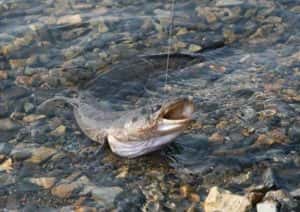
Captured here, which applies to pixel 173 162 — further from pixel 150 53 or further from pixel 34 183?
pixel 150 53

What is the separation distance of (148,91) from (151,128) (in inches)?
67.4

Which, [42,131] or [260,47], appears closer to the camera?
[42,131]

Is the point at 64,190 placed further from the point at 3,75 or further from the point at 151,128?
the point at 3,75

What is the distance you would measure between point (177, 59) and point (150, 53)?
440 mm

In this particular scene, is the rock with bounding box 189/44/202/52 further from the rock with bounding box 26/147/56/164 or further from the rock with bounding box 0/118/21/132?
the rock with bounding box 26/147/56/164

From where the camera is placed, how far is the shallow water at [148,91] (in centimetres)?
496

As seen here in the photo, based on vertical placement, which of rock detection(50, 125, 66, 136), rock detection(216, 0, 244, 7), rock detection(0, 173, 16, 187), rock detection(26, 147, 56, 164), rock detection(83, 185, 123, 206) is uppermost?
rock detection(216, 0, 244, 7)

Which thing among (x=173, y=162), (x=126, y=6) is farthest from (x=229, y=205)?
(x=126, y=6)

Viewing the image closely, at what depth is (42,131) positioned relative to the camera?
5867 mm

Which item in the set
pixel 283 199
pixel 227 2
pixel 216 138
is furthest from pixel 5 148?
pixel 227 2

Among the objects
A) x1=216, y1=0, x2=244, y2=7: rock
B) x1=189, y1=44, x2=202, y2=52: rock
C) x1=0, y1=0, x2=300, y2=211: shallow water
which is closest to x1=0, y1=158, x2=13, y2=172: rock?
x1=0, y1=0, x2=300, y2=211: shallow water

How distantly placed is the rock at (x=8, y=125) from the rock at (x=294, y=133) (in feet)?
9.36

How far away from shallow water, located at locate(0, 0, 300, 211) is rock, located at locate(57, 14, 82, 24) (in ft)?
0.10

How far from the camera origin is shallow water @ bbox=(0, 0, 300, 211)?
16.3 ft
